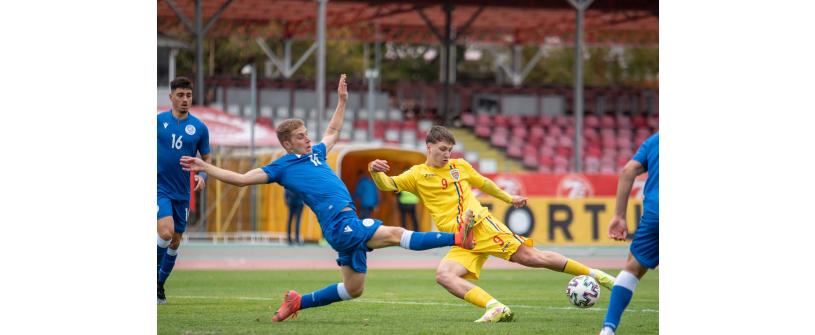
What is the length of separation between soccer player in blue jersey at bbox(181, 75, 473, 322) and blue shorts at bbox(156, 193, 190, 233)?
1904 mm

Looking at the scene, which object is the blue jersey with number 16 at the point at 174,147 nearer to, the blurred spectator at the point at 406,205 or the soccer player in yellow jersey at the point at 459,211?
the soccer player in yellow jersey at the point at 459,211

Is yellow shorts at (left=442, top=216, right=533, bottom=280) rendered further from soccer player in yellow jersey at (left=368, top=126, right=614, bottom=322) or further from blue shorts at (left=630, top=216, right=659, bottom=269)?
blue shorts at (left=630, top=216, right=659, bottom=269)

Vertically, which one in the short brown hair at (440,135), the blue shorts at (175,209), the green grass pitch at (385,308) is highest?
the short brown hair at (440,135)

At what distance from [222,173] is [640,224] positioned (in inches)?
116

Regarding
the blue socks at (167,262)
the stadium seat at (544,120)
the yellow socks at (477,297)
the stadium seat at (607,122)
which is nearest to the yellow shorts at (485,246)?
the yellow socks at (477,297)

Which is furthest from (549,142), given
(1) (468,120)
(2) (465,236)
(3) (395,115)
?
(2) (465,236)

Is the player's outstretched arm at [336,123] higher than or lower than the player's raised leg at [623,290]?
higher

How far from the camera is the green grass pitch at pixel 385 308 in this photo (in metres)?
9.34

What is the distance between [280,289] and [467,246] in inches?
219

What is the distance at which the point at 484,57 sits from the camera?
75125mm

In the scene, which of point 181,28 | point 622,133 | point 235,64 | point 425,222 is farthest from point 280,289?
point 235,64

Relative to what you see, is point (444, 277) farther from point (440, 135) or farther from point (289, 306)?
point (289, 306)

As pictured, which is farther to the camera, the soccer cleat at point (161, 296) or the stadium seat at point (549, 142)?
the stadium seat at point (549, 142)

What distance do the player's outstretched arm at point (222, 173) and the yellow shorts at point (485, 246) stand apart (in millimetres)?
1839
